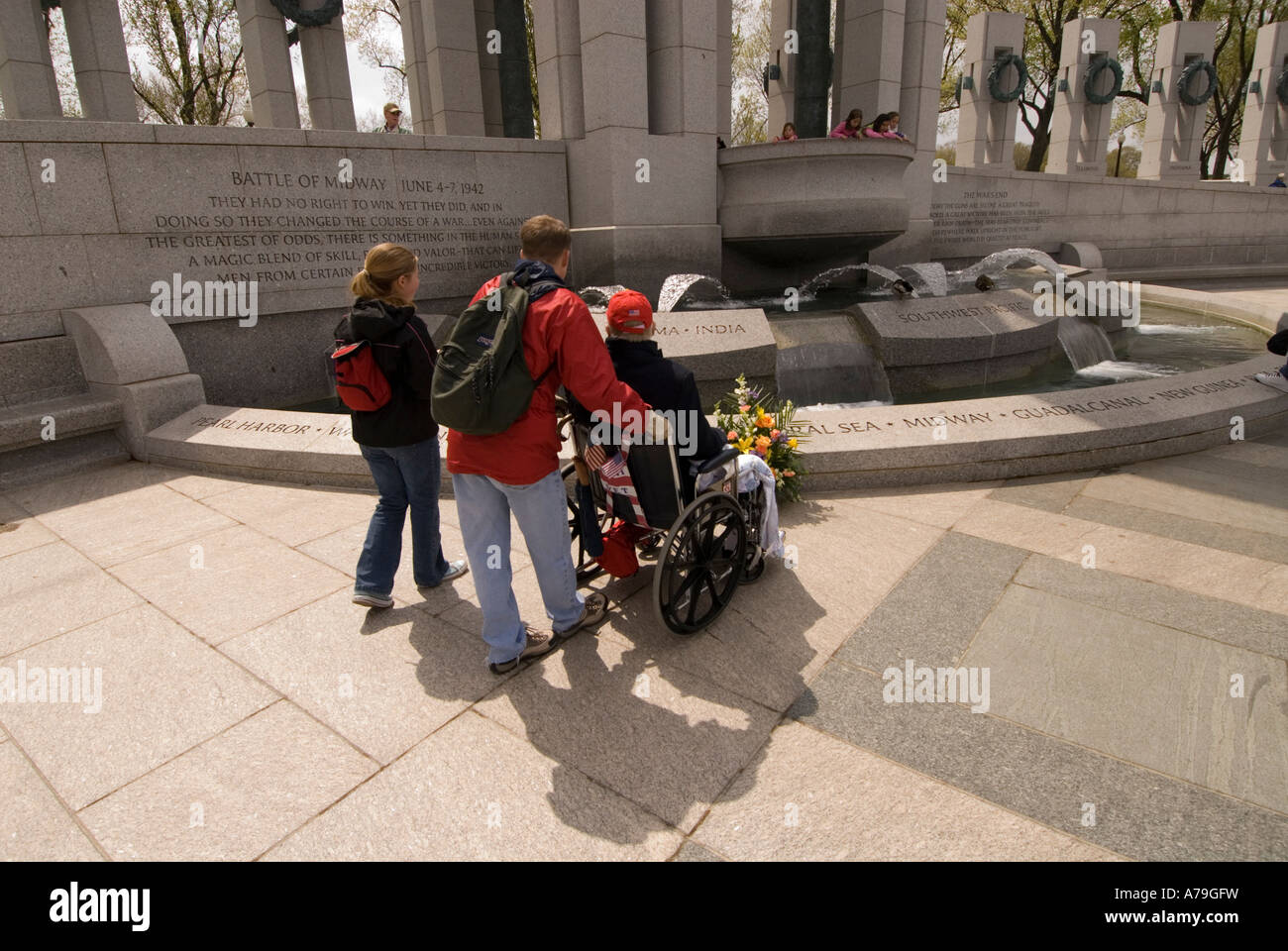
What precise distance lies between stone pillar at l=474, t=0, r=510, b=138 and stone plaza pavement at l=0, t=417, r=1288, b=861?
→ 1472cm

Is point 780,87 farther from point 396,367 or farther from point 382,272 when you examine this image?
point 396,367

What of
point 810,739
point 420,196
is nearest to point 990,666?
point 810,739

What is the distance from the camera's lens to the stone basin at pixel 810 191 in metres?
10.7

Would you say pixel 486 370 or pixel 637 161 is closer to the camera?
pixel 486 370

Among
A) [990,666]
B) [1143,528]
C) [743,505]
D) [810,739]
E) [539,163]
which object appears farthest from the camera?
[539,163]

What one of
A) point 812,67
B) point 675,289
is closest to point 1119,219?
point 812,67

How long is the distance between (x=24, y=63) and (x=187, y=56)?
15077 millimetres

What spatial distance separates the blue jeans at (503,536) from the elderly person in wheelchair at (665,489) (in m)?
0.31

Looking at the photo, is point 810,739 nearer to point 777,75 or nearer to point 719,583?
point 719,583

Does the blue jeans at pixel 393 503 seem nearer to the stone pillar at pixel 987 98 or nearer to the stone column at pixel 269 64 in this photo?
the stone column at pixel 269 64

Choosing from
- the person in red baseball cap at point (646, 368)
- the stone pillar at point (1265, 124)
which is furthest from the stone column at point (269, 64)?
the stone pillar at point (1265, 124)

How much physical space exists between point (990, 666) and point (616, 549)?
1867 millimetres

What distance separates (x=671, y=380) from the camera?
3455 mm

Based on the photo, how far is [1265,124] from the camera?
27438 millimetres
